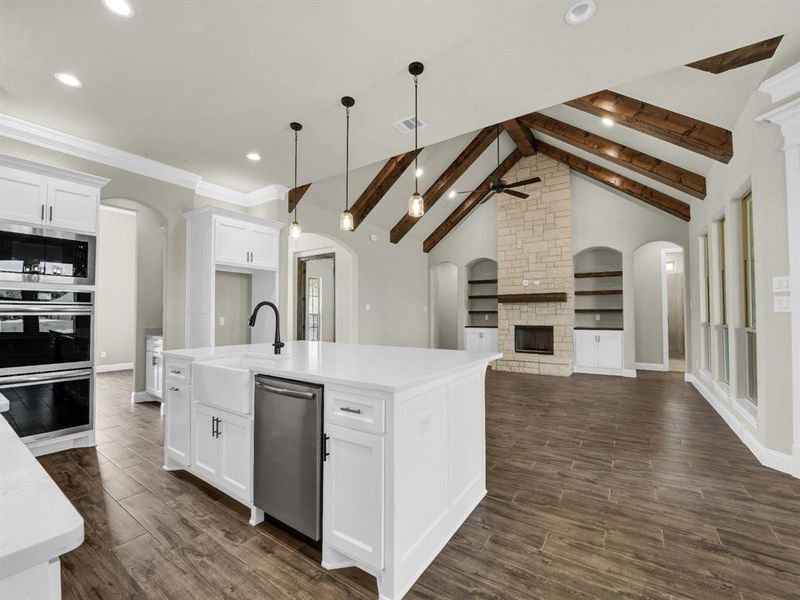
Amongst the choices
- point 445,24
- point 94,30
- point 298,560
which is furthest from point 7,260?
point 445,24

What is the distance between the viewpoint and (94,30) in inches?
94.4

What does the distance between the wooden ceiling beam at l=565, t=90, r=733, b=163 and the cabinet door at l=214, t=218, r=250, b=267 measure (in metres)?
4.42

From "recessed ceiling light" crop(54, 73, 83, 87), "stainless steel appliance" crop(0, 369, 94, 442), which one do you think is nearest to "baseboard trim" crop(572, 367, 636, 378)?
"stainless steel appliance" crop(0, 369, 94, 442)

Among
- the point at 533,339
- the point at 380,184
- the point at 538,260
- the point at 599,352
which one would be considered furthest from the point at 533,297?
the point at 380,184

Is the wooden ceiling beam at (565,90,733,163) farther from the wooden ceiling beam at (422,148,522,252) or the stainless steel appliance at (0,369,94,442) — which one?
the stainless steel appliance at (0,369,94,442)

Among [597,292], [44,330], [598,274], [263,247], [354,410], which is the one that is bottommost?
[354,410]

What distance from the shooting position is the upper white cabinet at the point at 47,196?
297 centimetres

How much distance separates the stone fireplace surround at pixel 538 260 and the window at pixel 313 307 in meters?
3.80

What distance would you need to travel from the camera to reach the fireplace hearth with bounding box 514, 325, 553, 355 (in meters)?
7.59

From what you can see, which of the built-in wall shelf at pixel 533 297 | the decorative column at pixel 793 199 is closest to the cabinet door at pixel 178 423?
the decorative column at pixel 793 199

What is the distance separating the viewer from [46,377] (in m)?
3.18

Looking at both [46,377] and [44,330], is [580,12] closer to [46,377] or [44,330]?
[44,330]

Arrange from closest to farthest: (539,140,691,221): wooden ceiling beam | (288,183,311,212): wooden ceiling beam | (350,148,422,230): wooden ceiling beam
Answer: (288,183,311,212): wooden ceiling beam < (350,148,422,230): wooden ceiling beam < (539,140,691,221): wooden ceiling beam

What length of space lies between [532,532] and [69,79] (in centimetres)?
445
